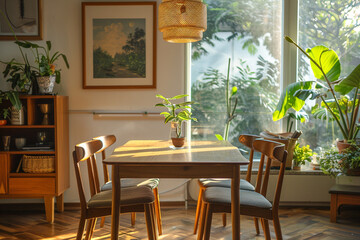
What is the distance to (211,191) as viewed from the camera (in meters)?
2.83

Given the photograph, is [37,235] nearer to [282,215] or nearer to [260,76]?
[282,215]

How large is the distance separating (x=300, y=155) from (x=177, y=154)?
1.98 m

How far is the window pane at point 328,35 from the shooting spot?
437cm

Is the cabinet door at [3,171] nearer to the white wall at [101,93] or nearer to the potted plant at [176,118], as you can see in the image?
the white wall at [101,93]

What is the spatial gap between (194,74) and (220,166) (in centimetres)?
220

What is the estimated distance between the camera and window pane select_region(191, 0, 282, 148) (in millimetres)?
4453

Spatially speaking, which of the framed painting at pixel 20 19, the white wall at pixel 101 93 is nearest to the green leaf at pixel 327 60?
the white wall at pixel 101 93

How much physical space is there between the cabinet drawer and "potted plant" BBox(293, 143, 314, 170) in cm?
241

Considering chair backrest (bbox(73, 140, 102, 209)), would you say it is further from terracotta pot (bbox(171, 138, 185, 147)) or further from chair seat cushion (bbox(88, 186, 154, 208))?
terracotta pot (bbox(171, 138, 185, 147))

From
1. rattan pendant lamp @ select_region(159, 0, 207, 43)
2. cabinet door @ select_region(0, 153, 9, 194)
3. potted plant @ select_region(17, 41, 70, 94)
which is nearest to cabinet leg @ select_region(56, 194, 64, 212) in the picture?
cabinet door @ select_region(0, 153, 9, 194)

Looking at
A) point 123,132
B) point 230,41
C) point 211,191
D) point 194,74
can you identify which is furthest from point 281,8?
point 211,191

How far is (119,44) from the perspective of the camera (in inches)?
168

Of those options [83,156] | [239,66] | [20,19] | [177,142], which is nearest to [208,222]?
[177,142]

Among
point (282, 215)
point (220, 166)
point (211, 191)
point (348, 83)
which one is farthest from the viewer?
point (282, 215)
